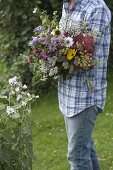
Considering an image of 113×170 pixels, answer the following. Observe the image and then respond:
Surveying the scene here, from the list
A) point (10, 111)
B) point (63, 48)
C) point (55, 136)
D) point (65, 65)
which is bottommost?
point (55, 136)

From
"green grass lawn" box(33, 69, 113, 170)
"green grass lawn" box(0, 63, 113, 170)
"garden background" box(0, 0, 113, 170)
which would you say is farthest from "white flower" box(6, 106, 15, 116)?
"garden background" box(0, 0, 113, 170)

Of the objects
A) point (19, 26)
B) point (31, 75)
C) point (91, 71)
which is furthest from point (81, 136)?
point (19, 26)

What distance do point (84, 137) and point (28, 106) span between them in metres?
0.55

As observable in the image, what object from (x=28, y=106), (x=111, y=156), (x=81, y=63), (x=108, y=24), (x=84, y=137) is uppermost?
(x=108, y=24)

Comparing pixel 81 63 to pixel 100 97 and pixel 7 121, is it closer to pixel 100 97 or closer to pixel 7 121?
pixel 100 97

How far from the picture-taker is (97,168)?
402 cm

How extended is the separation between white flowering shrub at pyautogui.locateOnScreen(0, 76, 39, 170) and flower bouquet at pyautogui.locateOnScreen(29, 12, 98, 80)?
27cm

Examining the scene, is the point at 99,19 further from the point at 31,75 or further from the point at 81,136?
the point at 31,75

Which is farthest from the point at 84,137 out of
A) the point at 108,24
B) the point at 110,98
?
the point at 110,98

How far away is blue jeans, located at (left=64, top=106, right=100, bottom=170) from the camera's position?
11.3 ft

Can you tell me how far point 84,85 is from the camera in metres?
3.41

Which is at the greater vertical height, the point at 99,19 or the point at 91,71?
the point at 99,19

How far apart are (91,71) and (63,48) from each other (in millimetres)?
276

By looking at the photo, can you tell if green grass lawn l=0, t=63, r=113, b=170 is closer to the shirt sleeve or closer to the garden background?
the garden background
